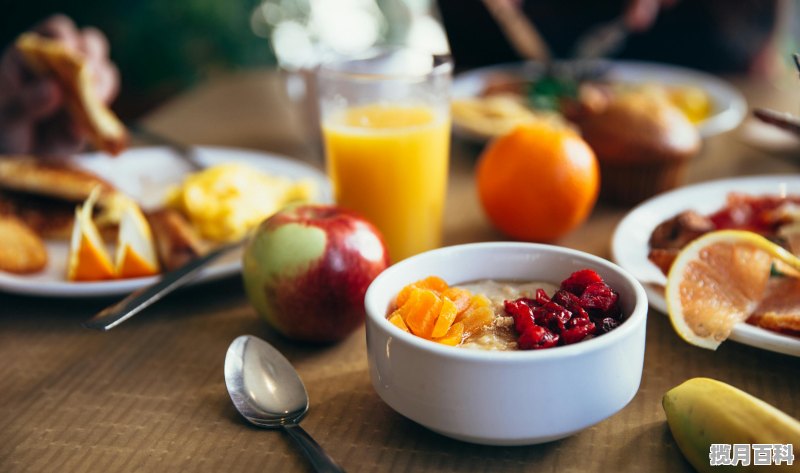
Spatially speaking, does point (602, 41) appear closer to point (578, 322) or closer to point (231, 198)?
point (231, 198)

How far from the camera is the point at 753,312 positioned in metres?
0.98

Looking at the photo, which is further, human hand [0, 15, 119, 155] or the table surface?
human hand [0, 15, 119, 155]

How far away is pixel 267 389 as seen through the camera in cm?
92

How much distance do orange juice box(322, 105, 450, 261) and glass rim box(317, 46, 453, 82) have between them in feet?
0.27

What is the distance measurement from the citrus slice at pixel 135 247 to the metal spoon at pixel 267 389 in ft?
1.01

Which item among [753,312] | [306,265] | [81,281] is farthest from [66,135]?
[753,312]

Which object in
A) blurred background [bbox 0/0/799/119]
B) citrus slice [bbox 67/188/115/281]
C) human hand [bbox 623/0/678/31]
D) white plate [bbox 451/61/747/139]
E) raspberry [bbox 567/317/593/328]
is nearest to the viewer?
raspberry [bbox 567/317/593/328]

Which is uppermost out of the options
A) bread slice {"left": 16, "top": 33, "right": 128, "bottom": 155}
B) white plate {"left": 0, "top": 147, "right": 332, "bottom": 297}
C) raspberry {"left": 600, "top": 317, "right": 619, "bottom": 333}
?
bread slice {"left": 16, "top": 33, "right": 128, "bottom": 155}

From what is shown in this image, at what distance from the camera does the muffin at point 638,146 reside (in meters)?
1.53

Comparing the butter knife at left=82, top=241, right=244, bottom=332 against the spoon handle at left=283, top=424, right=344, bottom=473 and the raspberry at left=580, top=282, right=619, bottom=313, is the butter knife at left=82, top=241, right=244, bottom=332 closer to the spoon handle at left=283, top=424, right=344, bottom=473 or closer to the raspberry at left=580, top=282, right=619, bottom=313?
the spoon handle at left=283, top=424, right=344, bottom=473

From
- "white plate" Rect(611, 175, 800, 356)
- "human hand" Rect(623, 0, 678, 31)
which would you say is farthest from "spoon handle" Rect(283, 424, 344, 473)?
"human hand" Rect(623, 0, 678, 31)

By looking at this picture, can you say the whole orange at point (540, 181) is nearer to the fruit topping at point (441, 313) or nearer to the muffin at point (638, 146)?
the muffin at point (638, 146)

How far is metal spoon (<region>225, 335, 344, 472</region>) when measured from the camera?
858 millimetres

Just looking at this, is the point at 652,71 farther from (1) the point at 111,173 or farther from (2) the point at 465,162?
(1) the point at 111,173
